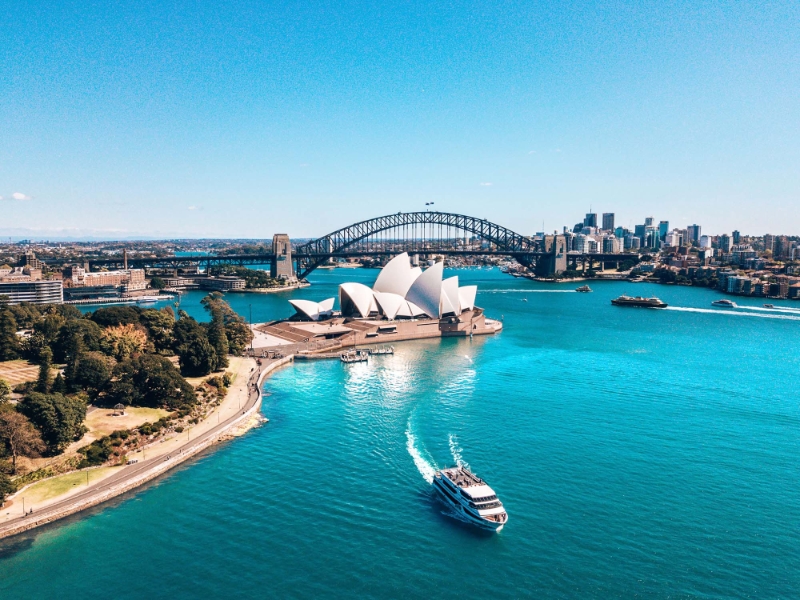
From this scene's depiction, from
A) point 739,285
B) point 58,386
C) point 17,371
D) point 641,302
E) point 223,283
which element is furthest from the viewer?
point 223,283

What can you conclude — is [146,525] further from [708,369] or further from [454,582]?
[708,369]

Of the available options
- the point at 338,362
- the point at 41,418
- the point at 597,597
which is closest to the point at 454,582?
the point at 597,597

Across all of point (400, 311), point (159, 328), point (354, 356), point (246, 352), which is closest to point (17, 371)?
point (159, 328)

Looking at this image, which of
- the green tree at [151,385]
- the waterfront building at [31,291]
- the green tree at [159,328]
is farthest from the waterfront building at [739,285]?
the waterfront building at [31,291]

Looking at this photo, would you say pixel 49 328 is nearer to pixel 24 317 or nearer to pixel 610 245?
pixel 24 317

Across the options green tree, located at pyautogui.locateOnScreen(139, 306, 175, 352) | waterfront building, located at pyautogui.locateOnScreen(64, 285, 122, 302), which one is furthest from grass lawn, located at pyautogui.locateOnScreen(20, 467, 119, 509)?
waterfront building, located at pyautogui.locateOnScreen(64, 285, 122, 302)

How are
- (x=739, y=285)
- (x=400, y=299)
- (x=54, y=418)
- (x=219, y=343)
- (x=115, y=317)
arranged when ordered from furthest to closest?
1. (x=739, y=285)
2. (x=400, y=299)
3. (x=115, y=317)
4. (x=219, y=343)
5. (x=54, y=418)
